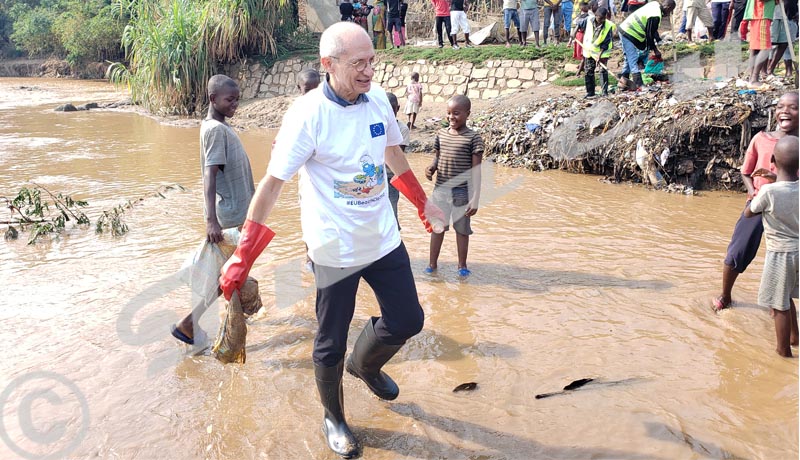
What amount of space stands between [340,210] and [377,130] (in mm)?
394

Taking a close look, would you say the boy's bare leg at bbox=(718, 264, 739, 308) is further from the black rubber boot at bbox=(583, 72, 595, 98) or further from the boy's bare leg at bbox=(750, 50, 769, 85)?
the black rubber boot at bbox=(583, 72, 595, 98)

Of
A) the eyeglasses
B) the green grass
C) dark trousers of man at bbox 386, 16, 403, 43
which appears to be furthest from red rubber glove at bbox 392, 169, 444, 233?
dark trousers of man at bbox 386, 16, 403, 43

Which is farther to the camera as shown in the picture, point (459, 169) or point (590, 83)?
point (590, 83)

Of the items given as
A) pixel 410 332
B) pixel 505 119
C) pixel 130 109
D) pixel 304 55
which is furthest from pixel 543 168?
pixel 130 109

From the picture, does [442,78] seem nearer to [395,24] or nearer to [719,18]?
[395,24]

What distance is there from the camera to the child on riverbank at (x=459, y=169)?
15.7 ft

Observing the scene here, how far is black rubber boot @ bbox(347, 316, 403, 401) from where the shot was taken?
2924 millimetres

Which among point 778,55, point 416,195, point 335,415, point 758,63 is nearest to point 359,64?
point 416,195

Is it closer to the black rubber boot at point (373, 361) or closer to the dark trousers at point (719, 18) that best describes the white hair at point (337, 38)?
the black rubber boot at point (373, 361)

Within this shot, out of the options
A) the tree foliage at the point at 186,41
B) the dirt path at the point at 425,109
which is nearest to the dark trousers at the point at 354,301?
the dirt path at the point at 425,109

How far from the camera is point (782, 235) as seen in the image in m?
3.42

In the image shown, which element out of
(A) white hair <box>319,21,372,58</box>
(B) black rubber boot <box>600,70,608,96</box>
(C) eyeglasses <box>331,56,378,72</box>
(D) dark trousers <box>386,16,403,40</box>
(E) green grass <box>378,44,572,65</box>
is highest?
(D) dark trousers <box>386,16,403,40</box>

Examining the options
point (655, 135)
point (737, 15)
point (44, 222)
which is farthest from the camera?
point (737, 15)

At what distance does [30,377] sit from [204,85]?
534 inches
